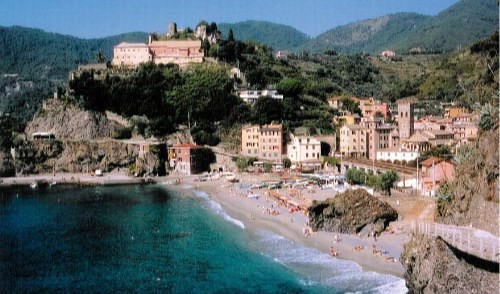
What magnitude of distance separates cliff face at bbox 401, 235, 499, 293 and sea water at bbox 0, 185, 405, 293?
3181mm

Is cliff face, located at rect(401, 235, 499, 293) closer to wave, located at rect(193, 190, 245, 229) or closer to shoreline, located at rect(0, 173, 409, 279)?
shoreline, located at rect(0, 173, 409, 279)

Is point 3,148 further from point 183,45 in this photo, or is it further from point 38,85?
point 38,85

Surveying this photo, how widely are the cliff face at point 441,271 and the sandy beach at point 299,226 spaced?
5169 mm

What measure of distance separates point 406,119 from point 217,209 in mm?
22932

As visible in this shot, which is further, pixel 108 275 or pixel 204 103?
pixel 204 103

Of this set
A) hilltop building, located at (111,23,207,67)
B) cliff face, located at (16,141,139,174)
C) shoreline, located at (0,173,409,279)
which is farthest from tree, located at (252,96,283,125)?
hilltop building, located at (111,23,207,67)

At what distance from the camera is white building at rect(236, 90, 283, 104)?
7094cm

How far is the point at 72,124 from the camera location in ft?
236

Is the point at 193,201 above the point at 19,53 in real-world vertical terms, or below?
below

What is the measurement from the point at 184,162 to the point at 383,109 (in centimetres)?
2424

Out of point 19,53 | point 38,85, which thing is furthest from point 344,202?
point 19,53

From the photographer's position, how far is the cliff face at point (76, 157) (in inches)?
2608

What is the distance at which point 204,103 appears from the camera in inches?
2776

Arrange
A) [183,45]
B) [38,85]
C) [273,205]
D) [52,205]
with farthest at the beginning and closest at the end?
[38,85] < [183,45] < [52,205] < [273,205]
